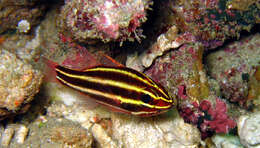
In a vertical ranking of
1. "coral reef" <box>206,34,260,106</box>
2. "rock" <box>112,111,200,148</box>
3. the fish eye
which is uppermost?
"coral reef" <box>206,34,260,106</box>

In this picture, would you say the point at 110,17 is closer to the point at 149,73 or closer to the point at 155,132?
the point at 149,73

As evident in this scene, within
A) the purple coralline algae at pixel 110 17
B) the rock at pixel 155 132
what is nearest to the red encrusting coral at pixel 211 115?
the rock at pixel 155 132

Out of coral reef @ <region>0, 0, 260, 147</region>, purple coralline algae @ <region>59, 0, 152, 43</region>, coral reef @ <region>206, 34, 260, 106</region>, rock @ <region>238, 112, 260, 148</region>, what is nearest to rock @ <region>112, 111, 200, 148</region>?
coral reef @ <region>0, 0, 260, 147</region>

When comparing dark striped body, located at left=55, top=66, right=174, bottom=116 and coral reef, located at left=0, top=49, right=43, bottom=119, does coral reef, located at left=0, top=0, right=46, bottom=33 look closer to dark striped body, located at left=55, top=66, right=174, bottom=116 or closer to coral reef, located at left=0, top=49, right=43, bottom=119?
coral reef, located at left=0, top=49, right=43, bottom=119

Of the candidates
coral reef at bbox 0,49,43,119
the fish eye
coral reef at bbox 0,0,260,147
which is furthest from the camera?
coral reef at bbox 0,49,43,119

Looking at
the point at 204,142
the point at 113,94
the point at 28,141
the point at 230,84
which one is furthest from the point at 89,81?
the point at 230,84
